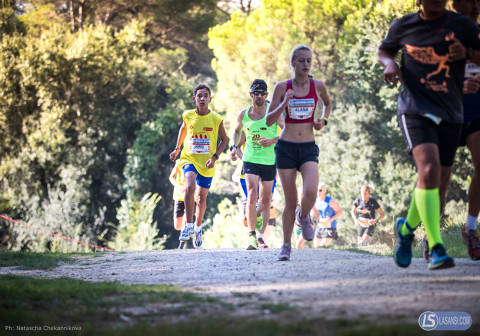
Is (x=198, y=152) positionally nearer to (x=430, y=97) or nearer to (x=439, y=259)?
(x=430, y=97)

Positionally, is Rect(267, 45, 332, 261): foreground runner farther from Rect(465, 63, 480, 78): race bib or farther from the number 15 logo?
the number 15 logo

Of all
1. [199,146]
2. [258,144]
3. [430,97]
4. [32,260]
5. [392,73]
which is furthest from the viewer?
[199,146]

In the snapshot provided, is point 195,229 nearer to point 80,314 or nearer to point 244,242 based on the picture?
point 80,314

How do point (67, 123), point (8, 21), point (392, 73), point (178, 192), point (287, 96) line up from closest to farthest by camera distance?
point (392, 73) < point (287, 96) < point (178, 192) < point (67, 123) < point (8, 21)

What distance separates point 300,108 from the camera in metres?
7.34

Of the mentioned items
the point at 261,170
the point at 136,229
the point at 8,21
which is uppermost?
the point at 8,21

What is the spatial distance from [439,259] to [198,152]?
246 inches

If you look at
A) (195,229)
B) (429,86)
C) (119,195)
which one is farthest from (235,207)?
(429,86)

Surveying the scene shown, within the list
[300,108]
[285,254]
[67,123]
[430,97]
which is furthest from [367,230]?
[67,123]

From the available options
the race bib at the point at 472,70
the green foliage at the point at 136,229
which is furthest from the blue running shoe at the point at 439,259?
the green foliage at the point at 136,229

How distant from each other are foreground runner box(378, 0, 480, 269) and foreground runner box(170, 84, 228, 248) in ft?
17.9

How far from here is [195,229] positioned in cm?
1129

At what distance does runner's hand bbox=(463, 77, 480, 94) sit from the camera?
6402 millimetres

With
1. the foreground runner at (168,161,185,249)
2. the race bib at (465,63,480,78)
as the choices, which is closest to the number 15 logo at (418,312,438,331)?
the race bib at (465,63,480,78)
